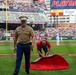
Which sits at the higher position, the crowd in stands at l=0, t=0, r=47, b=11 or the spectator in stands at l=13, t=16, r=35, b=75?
the crowd in stands at l=0, t=0, r=47, b=11

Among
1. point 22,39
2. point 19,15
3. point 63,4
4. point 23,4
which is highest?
point 23,4

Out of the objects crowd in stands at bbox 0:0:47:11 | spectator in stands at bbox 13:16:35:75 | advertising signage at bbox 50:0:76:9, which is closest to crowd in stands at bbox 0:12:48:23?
crowd in stands at bbox 0:0:47:11

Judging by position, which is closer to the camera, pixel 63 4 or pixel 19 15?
pixel 63 4

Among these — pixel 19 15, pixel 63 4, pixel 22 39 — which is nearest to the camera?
pixel 22 39

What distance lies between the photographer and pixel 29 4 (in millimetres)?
60469

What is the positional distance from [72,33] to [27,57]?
47.3 m

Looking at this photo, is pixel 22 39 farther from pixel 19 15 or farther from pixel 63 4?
pixel 19 15

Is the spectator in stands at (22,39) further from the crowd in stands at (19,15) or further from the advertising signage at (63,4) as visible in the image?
the crowd in stands at (19,15)

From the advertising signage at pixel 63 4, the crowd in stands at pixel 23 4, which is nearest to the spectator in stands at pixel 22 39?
the advertising signage at pixel 63 4

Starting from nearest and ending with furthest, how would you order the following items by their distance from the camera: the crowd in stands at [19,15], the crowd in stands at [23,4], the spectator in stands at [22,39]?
the spectator in stands at [22,39]
the crowd in stands at [19,15]
the crowd in stands at [23,4]

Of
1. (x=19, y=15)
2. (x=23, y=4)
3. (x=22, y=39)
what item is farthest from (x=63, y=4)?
(x=22, y=39)

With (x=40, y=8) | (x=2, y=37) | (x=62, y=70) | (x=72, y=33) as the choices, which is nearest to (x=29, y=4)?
(x=40, y=8)

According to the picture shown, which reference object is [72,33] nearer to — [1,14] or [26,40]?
[1,14]

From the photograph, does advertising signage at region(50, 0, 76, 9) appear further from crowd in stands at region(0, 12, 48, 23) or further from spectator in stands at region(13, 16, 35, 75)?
spectator in stands at region(13, 16, 35, 75)
